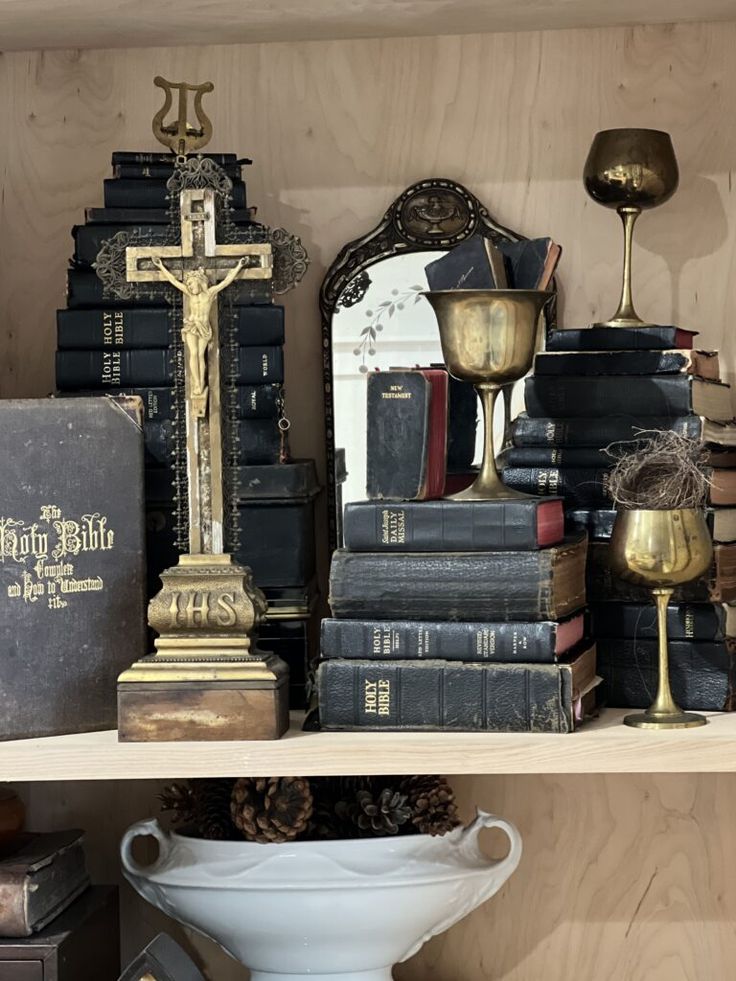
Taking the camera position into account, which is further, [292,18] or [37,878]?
[292,18]

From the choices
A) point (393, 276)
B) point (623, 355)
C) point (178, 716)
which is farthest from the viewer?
point (393, 276)

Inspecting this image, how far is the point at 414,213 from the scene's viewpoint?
144 centimetres

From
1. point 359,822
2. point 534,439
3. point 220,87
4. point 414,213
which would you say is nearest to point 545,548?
point 534,439

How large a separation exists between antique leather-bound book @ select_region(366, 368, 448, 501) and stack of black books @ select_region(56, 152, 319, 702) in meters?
0.14

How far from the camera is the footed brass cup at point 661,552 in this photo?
1.12 m

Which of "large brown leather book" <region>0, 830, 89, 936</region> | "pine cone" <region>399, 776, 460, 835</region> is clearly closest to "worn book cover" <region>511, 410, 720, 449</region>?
"pine cone" <region>399, 776, 460, 835</region>

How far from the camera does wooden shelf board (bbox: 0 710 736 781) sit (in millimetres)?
1104

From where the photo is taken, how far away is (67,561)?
118cm

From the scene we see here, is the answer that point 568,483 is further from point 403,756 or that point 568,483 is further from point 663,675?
point 403,756

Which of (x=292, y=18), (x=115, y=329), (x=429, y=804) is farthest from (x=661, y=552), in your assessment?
(x=292, y=18)

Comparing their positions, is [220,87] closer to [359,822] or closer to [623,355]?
[623,355]

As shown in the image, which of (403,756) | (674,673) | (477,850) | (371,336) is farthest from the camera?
(371,336)

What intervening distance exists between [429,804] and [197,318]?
463 millimetres

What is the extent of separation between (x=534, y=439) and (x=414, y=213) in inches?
12.0
